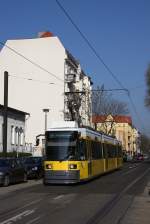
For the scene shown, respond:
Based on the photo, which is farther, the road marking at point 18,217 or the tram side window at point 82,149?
the tram side window at point 82,149

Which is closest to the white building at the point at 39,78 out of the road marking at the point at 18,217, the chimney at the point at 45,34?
the chimney at the point at 45,34

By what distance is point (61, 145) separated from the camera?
90.5 feet

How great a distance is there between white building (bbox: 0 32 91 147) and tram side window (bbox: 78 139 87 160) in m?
41.2

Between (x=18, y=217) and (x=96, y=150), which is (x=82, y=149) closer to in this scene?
(x=96, y=150)

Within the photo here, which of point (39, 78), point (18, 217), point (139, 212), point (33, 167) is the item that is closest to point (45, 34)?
point (39, 78)

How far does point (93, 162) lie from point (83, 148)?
3.02m

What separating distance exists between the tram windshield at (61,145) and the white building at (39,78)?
41.8 metres

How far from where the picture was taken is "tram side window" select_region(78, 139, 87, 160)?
27.8 meters

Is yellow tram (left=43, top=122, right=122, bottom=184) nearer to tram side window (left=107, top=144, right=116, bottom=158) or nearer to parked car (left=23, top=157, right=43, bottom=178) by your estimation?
parked car (left=23, top=157, right=43, bottom=178)

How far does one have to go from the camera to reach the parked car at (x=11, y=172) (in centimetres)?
2747

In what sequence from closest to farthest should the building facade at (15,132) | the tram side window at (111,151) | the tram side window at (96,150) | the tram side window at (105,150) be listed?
the tram side window at (96,150) → the tram side window at (105,150) → the tram side window at (111,151) → the building facade at (15,132)

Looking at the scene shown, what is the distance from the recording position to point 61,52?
71.2 meters

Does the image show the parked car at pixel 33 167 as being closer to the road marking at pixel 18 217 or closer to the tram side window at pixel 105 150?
the tram side window at pixel 105 150

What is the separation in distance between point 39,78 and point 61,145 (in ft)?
146
